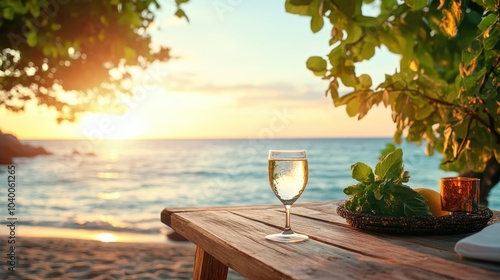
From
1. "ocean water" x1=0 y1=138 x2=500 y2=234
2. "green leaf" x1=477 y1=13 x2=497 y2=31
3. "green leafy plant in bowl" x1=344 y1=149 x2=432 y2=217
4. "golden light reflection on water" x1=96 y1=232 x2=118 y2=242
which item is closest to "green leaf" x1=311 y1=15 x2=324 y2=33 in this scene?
"green leaf" x1=477 y1=13 x2=497 y2=31

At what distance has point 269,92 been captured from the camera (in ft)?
132

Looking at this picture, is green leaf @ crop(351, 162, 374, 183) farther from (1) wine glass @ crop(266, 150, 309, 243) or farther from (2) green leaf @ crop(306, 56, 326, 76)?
(2) green leaf @ crop(306, 56, 326, 76)

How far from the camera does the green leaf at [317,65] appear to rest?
231cm

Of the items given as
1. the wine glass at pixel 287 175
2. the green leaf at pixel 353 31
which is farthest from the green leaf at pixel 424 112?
the wine glass at pixel 287 175

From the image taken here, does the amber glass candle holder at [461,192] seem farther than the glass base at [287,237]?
Yes

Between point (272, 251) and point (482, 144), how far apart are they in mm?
1512

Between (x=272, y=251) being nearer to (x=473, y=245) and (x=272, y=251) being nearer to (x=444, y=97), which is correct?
(x=473, y=245)

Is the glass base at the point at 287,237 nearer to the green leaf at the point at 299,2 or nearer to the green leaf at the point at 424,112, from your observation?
the green leaf at the point at 299,2

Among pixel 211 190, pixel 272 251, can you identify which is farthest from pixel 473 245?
pixel 211 190

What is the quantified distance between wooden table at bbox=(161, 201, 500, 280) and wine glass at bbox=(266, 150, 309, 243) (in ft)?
0.21

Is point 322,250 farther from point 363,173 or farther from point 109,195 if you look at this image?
point 109,195

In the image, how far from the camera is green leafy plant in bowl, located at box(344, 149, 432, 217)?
4.77 ft

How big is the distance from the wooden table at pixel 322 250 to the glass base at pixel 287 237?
25mm

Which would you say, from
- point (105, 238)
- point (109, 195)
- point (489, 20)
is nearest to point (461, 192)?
point (489, 20)
